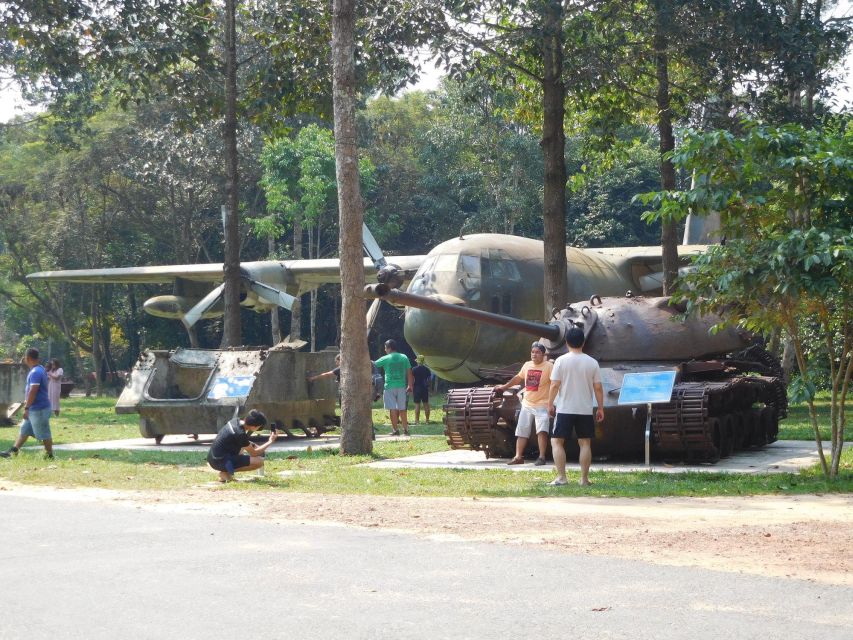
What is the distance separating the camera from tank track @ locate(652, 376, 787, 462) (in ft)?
45.5

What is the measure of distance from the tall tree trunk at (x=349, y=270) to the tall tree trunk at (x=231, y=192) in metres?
7.65

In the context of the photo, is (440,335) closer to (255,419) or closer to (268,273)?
(268,273)

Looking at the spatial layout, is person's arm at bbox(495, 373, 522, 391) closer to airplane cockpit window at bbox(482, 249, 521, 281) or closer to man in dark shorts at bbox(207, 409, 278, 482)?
man in dark shorts at bbox(207, 409, 278, 482)

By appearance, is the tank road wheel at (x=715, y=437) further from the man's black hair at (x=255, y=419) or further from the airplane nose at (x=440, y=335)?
the airplane nose at (x=440, y=335)

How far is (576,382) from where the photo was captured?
12156 mm

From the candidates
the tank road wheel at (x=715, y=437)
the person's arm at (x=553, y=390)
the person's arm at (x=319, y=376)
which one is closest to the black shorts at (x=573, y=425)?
the person's arm at (x=553, y=390)

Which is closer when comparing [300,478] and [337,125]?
[300,478]

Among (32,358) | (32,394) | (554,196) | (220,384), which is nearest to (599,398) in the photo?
(32,394)

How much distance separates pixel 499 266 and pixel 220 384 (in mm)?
6341

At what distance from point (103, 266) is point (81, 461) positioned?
32878mm

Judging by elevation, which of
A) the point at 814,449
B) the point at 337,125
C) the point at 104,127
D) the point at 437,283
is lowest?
the point at 814,449

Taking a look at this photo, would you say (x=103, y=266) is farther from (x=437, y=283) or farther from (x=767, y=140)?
(x=767, y=140)

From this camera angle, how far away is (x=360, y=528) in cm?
908

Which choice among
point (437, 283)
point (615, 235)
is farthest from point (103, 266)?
point (437, 283)
